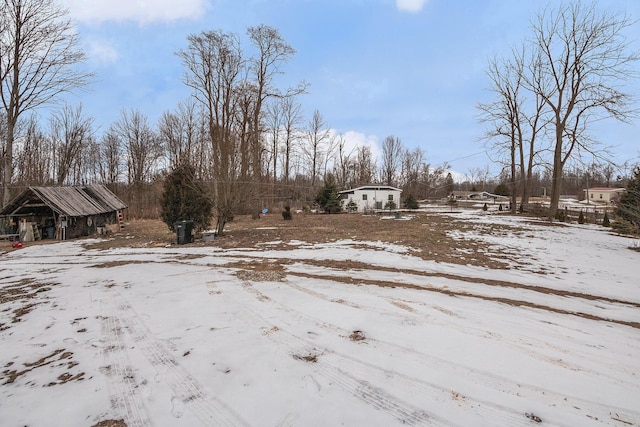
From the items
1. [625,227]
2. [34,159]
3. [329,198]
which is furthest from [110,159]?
[625,227]

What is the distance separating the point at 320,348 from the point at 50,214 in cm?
1981

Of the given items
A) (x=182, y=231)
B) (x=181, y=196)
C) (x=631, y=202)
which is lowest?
(x=182, y=231)

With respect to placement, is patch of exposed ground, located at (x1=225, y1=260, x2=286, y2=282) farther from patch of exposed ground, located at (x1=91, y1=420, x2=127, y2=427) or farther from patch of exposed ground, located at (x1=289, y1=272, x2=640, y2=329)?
patch of exposed ground, located at (x1=91, y1=420, x2=127, y2=427)

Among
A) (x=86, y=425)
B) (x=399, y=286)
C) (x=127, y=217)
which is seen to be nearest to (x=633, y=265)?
(x=399, y=286)

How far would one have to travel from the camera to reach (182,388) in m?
2.63

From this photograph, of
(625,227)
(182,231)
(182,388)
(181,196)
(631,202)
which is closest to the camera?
(182,388)

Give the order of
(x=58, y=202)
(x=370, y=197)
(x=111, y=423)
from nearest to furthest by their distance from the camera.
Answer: (x=111, y=423), (x=58, y=202), (x=370, y=197)

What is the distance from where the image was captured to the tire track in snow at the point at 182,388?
7.47 ft

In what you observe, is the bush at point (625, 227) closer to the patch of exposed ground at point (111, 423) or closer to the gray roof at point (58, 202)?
the patch of exposed ground at point (111, 423)

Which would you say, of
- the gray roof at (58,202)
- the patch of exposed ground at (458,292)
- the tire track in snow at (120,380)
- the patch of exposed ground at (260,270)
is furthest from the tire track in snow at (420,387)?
the gray roof at (58,202)

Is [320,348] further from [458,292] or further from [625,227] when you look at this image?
[625,227]

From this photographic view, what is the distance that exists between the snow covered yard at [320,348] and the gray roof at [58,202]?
439 inches

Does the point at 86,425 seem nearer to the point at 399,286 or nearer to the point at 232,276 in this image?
the point at 232,276

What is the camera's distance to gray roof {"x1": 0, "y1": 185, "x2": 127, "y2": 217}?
15.2 m
